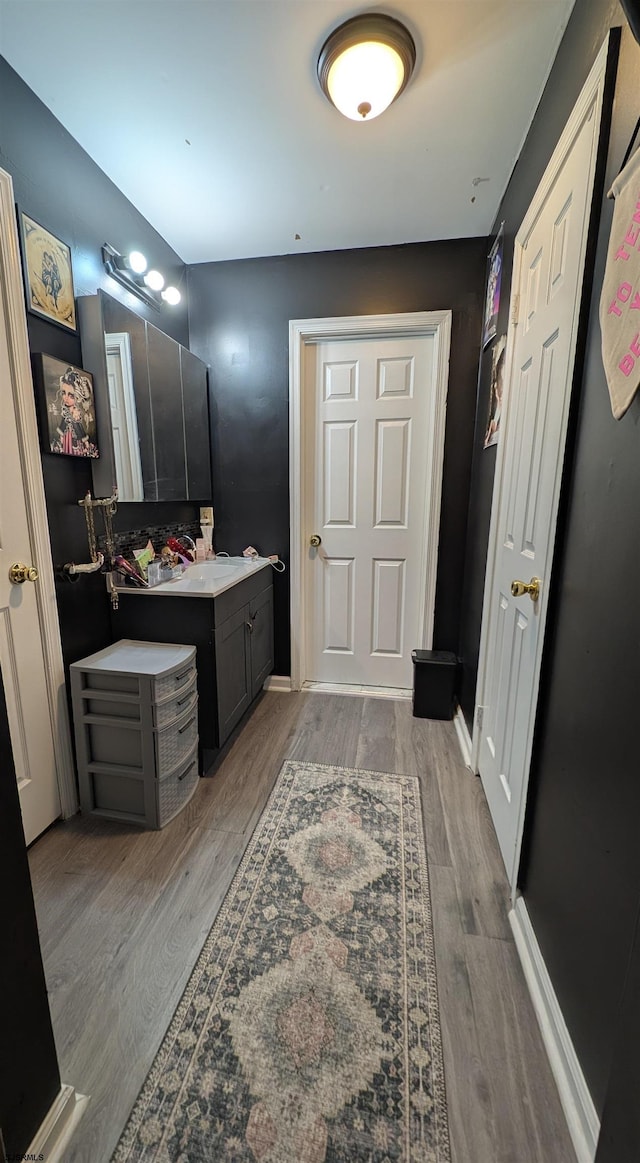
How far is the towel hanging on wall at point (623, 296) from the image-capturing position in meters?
0.75

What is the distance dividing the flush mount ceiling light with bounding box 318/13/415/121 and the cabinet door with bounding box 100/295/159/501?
3.44ft

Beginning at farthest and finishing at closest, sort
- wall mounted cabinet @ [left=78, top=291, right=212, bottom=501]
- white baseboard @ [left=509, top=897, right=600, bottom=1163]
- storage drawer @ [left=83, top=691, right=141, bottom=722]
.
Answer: wall mounted cabinet @ [left=78, top=291, right=212, bottom=501] < storage drawer @ [left=83, top=691, right=141, bottom=722] < white baseboard @ [left=509, top=897, right=600, bottom=1163]

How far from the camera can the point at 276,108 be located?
1.49 m

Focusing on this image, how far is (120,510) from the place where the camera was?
1950 millimetres

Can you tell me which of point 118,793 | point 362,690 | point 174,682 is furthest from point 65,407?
point 362,690

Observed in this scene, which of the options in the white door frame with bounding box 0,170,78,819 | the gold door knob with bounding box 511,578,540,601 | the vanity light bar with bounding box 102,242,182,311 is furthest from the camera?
the vanity light bar with bounding box 102,242,182,311

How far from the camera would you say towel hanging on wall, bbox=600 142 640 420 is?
2.45 ft

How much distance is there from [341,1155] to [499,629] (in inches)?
55.8

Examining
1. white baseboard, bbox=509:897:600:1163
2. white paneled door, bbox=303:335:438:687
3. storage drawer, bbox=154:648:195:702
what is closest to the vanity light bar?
white paneled door, bbox=303:335:438:687

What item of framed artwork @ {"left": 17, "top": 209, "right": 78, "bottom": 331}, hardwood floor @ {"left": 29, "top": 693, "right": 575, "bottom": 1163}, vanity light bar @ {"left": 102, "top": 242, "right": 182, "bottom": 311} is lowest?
hardwood floor @ {"left": 29, "top": 693, "right": 575, "bottom": 1163}

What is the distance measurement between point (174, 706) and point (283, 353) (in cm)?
202

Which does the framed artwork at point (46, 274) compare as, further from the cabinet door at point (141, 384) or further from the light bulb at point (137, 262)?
the light bulb at point (137, 262)

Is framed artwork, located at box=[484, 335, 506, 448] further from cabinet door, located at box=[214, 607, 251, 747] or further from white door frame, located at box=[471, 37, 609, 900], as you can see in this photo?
cabinet door, located at box=[214, 607, 251, 747]

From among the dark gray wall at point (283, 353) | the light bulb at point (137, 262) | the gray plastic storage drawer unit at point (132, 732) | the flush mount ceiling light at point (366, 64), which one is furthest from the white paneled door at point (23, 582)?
the dark gray wall at point (283, 353)
